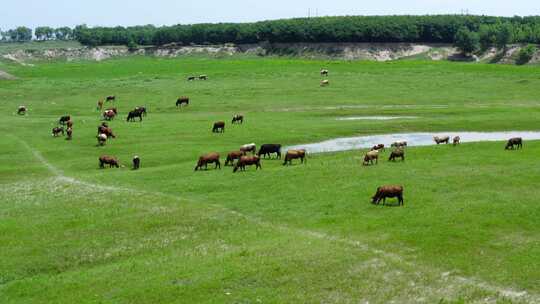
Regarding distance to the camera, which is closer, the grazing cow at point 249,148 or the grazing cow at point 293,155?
the grazing cow at point 293,155

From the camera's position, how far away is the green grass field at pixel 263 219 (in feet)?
77.0

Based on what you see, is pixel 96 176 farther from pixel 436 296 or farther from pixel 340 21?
pixel 340 21

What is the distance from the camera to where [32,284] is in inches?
978

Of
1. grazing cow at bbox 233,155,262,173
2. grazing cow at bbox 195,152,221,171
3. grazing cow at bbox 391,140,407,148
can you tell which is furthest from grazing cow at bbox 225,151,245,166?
grazing cow at bbox 391,140,407,148

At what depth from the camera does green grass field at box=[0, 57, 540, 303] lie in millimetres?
23484

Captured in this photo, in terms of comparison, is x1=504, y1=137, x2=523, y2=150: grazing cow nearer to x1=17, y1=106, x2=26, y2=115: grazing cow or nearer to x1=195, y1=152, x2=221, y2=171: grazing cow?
x1=195, y1=152, x2=221, y2=171: grazing cow

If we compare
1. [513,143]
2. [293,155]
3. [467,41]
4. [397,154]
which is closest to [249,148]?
[293,155]

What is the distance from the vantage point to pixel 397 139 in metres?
57.3

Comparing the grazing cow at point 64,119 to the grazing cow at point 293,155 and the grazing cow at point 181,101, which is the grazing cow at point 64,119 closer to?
the grazing cow at point 181,101

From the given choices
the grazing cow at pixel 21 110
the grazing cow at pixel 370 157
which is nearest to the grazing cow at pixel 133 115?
the grazing cow at pixel 21 110

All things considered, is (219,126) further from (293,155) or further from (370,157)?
(370,157)

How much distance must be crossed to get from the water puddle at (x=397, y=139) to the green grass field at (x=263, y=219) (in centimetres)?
193

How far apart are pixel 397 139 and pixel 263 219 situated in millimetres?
27921

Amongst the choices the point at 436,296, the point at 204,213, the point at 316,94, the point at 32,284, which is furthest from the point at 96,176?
the point at 316,94
